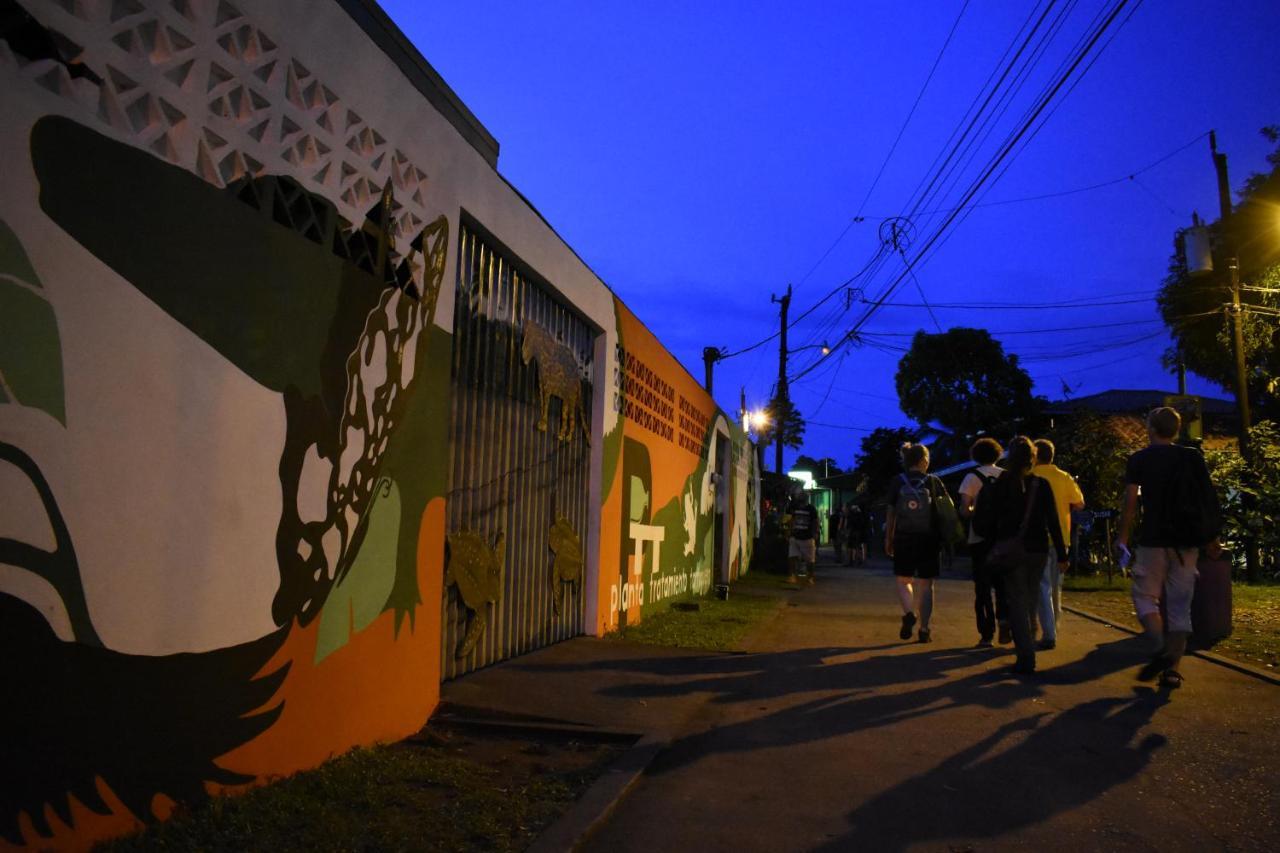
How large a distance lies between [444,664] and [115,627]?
9.26 ft

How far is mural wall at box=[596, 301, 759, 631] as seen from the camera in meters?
8.90

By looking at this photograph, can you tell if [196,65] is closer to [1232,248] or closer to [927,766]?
[927,766]

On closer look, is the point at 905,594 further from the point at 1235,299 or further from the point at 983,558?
the point at 1235,299

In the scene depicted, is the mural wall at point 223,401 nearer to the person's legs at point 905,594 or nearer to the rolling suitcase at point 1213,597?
the person's legs at point 905,594

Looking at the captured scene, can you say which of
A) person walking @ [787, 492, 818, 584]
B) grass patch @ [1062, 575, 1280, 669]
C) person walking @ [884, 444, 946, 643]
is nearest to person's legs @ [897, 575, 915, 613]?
person walking @ [884, 444, 946, 643]

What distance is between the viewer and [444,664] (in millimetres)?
5344

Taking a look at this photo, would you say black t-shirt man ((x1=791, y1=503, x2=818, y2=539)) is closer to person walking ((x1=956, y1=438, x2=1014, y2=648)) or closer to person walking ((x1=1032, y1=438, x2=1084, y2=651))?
person walking ((x1=956, y1=438, x2=1014, y2=648))

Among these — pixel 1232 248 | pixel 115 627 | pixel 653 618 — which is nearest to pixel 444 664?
pixel 115 627

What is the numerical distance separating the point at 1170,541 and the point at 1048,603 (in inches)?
66.4

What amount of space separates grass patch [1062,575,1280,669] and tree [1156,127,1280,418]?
6.07 meters

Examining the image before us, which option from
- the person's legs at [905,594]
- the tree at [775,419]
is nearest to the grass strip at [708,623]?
the person's legs at [905,594]

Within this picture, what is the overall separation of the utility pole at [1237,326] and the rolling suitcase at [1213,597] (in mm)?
11074

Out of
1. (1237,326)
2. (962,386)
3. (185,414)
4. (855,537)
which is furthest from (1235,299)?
(962,386)

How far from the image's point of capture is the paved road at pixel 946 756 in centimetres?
344
